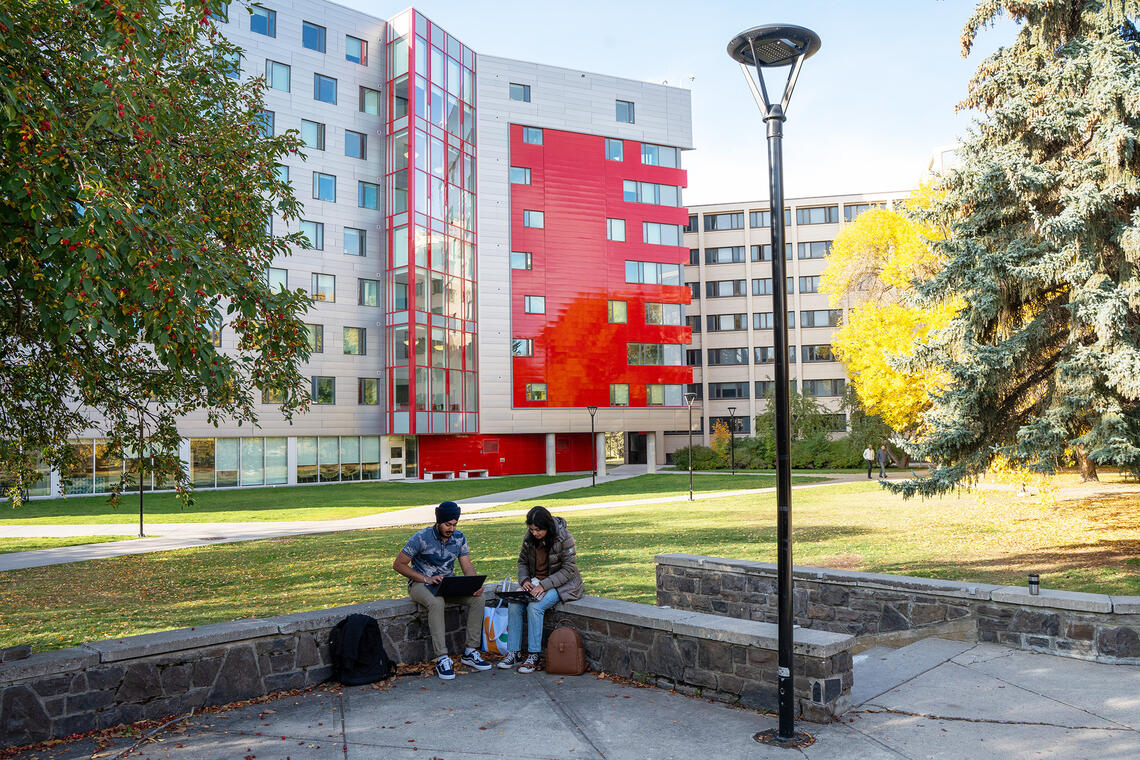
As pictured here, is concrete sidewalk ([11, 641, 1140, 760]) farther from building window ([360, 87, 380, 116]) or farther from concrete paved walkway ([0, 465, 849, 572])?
building window ([360, 87, 380, 116])

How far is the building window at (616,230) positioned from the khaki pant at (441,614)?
141ft

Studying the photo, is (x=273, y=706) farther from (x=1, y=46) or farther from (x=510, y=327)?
(x=510, y=327)

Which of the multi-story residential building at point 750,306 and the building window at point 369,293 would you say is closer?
the building window at point 369,293

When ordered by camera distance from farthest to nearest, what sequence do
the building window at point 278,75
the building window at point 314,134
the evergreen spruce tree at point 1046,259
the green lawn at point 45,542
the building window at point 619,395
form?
1. the building window at point 619,395
2. the building window at point 314,134
3. the building window at point 278,75
4. the green lawn at point 45,542
5. the evergreen spruce tree at point 1046,259

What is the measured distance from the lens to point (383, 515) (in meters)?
25.0

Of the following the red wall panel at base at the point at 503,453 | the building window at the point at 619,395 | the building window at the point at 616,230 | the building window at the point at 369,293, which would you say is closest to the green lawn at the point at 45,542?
the building window at the point at 369,293

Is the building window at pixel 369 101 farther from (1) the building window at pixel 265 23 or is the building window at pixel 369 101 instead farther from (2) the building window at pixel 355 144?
(1) the building window at pixel 265 23

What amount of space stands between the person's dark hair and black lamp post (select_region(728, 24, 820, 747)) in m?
2.63

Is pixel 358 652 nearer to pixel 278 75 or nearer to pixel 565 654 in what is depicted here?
pixel 565 654

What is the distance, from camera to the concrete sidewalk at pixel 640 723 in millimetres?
5277

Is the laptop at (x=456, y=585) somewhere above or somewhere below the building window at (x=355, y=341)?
below

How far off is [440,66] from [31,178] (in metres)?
42.0

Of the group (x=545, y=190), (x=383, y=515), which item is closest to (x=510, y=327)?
(x=545, y=190)

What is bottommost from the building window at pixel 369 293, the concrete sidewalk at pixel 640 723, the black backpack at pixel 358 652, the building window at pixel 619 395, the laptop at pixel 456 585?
the concrete sidewalk at pixel 640 723
